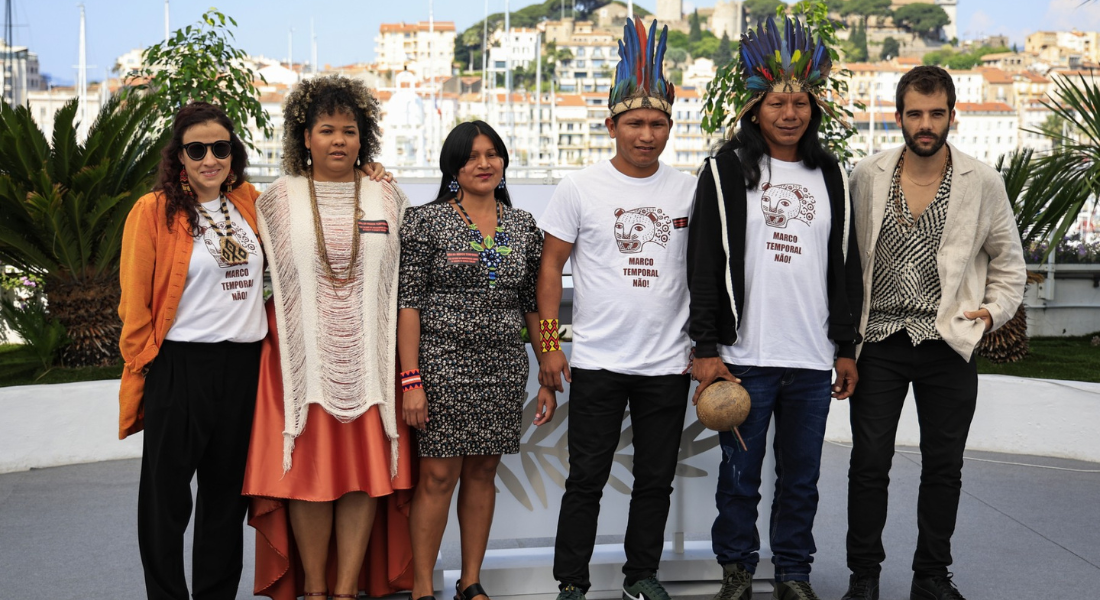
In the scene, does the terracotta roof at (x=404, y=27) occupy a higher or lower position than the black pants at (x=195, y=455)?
higher

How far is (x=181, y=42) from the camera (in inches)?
372

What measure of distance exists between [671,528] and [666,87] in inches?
69.4

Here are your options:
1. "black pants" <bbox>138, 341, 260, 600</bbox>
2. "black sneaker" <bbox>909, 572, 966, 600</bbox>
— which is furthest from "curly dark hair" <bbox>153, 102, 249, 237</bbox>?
"black sneaker" <bbox>909, 572, 966, 600</bbox>

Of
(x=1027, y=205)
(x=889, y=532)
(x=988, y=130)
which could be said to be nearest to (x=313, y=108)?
(x=889, y=532)

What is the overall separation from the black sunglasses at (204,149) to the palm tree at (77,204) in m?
4.56

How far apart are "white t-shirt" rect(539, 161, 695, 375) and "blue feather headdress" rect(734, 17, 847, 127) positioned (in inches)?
20.3

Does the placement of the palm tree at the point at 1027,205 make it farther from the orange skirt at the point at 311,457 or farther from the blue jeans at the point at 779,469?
the orange skirt at the point at 311,457

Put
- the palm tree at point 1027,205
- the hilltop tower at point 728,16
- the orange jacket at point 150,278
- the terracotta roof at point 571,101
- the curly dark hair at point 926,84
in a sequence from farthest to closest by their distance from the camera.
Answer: the hilltop tower at point 728,16 → the terracotta roof at point 571,101 → the palm tree at point 1027,205 → the curly dark hair at point 926,84 → the orange jacket at point 150,278

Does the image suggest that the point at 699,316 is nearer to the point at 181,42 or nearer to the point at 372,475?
the point at 372,475

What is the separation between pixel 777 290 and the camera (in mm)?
3762

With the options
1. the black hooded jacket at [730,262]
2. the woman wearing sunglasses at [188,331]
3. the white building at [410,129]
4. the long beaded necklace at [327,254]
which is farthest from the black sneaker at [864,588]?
the white building at [410,129]

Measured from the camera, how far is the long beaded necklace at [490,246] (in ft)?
12.2

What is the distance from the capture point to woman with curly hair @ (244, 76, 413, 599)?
3.66 m

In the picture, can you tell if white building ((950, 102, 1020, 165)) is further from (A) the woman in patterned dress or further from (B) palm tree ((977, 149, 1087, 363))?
(A) the woman in patterned dress
